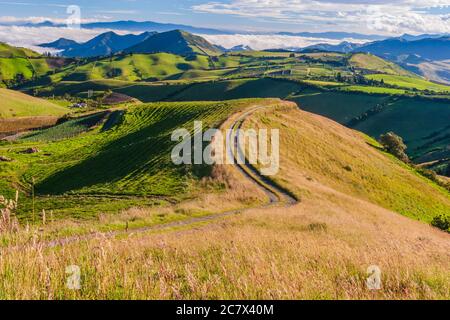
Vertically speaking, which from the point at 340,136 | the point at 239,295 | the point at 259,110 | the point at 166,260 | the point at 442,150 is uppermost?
the point at 239,295

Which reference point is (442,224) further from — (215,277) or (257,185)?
(215,277)

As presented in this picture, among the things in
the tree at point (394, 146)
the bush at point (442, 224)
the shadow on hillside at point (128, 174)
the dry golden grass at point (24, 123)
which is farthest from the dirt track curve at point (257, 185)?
the dry golden grass at point (24, 123)

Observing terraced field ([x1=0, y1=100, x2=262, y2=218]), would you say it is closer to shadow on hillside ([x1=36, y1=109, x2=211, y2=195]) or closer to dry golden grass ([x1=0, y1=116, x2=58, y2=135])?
shadow on hillside ([x1=36, y1=109, x2=211, y2=195])

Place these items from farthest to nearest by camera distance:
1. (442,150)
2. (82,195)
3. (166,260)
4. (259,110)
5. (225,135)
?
A: (442,150), (259,110), (225,135), (82,195), (166,260)

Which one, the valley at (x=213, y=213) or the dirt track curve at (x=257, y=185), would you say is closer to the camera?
the valley at (x=213, y=213)

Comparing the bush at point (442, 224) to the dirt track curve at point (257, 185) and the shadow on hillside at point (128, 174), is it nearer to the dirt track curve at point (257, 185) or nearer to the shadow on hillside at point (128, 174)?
the dirt track curve at point (257, 185)
